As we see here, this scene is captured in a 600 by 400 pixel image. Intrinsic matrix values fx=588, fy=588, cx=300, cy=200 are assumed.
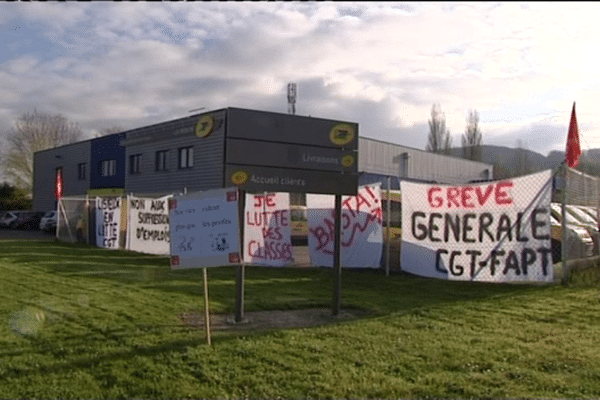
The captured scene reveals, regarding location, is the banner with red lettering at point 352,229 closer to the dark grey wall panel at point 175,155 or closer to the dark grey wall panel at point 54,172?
the dark grey wall panel at point 175,155

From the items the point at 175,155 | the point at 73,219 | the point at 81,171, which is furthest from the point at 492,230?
the point at 81,171

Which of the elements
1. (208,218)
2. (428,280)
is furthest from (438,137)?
(208,218)

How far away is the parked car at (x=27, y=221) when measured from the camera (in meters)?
40.9

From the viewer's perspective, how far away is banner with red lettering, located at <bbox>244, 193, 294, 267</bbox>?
14242 millimetres

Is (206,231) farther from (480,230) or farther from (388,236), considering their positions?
(388,236)

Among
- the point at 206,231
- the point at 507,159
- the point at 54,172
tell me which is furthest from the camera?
the point at 507,159

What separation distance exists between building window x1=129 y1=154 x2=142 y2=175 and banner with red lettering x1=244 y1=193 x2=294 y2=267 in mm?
25497

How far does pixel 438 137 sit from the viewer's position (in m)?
73.2

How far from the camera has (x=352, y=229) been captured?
13.5m

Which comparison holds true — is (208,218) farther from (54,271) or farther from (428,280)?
(54,271)

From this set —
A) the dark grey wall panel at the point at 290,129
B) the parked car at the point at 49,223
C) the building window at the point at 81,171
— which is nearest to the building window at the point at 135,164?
the parked car at the point at 49,223

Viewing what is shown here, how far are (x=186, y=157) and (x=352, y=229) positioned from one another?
22336 millimetres

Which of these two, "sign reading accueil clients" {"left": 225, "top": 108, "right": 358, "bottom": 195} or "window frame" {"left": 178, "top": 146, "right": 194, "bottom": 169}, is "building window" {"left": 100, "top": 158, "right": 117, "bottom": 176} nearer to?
"window frame" {"left": 178, "top": 146, "right": 194, "bottom": 169}

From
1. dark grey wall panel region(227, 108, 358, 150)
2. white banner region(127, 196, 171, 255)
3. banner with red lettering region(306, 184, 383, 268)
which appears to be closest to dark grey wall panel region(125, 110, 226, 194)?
white banner region(127, 196, 171, 255)
